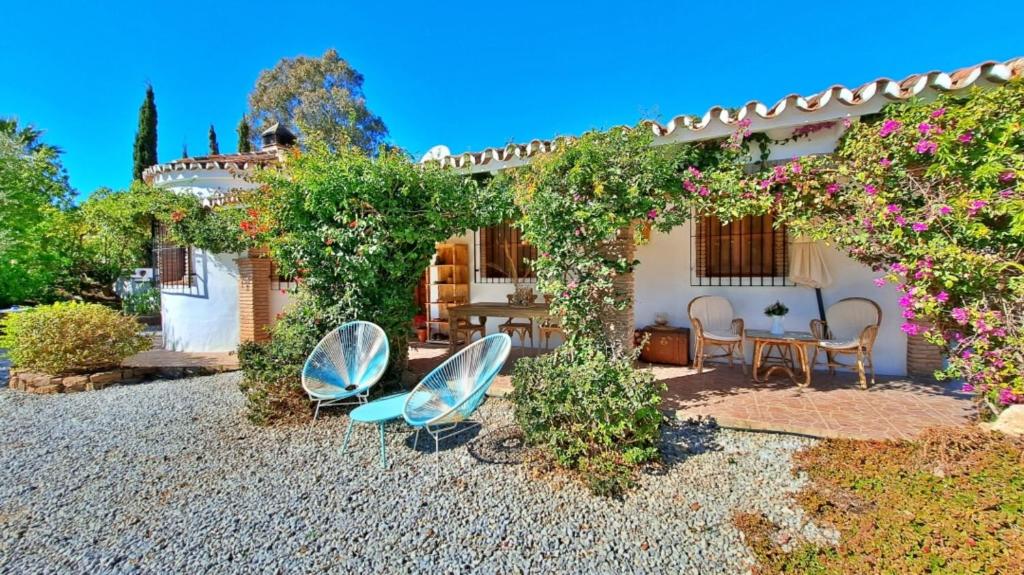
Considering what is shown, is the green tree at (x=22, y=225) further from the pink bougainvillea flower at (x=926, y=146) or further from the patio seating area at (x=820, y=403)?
the pink bougainvillea flower at (x=926, y=146)

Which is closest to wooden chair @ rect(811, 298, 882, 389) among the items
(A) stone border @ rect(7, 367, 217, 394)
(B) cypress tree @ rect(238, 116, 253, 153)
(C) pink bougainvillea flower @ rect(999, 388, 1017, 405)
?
(C) pink bougainvillea flower @ rect(999, 388, 1017, 405)

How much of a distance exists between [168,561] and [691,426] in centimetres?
419

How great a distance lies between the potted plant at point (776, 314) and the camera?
18.8ft

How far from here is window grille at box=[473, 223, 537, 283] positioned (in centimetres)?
829

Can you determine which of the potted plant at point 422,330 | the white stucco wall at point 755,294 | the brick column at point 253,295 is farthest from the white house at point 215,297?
the white stucco wall at point 755,294

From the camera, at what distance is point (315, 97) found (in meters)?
19.6

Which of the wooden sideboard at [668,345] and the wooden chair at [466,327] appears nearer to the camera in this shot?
the wooden sideboard at [668,345]

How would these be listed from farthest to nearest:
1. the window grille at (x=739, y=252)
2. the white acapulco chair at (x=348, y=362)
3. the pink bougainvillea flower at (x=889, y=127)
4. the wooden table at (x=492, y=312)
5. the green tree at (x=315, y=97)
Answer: the green tree at (x=315, y=97), the window grille at (x=739, y=252), the wooden table at (x=492, y=312), the white acapulco chair at (x=348, y=362), the pink bougainvillea flower at (x=889, y=127)

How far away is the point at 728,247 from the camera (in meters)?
6.85

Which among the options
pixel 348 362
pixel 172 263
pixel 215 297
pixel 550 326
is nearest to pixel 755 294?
pixel 550 326

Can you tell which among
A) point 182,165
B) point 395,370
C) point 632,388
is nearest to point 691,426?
point 632,388

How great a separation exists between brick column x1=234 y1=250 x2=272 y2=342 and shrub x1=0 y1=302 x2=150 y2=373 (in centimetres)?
174

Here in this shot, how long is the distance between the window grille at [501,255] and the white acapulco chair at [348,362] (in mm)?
3782

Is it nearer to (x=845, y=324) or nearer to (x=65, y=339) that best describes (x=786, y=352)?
(x=845, y=324)
